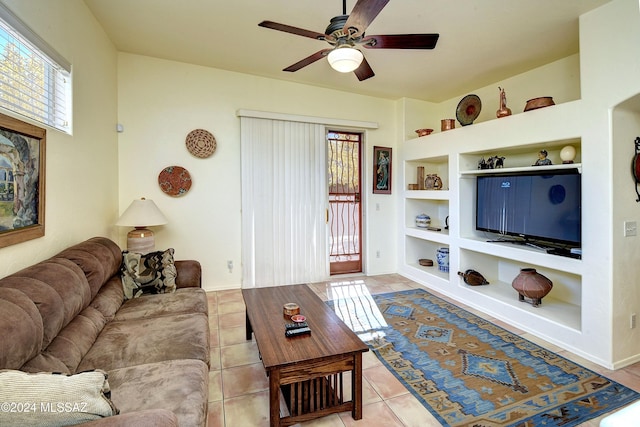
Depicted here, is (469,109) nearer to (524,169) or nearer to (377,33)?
(524,169)

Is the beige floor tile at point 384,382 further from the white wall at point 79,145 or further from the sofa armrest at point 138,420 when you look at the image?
the white wall at point 79,145

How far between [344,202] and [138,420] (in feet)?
13.3

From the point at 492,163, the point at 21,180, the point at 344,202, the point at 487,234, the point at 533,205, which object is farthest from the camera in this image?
the point at 344,202

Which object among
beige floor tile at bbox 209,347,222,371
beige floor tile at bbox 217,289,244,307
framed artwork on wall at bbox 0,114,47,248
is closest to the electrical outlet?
beige floor tile at bbox 209,347,222,371

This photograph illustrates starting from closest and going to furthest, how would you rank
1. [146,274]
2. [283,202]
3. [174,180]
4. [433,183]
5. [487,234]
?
1. [146,274]
2. [174,180]
3. [487,234]
4. [283,202]
5. [433,183]

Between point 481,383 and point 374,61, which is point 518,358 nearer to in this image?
point 481,383

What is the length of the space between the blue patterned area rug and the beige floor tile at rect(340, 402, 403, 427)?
255 mm

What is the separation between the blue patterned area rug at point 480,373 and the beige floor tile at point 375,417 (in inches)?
10.1

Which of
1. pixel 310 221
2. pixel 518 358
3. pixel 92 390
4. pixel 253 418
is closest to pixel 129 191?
pixel 310 221

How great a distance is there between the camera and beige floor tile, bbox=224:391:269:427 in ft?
5.77

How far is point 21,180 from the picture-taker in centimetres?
174

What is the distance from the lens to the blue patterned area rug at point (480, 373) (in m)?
1.82

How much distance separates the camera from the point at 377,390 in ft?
6.71

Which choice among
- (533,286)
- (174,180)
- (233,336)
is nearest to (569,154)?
(533,286)
